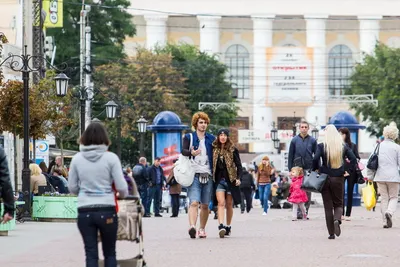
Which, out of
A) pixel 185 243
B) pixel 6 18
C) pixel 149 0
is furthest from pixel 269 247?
pixel 149 0

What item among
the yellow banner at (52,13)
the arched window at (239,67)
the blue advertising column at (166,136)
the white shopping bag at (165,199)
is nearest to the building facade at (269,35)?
the arched window at (239,67)

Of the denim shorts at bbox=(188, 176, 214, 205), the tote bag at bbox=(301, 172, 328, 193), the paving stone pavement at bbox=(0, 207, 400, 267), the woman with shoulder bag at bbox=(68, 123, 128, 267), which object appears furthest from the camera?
the denim shorts at bbox=(188, 176, 214, 205)

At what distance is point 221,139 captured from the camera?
66.8ft

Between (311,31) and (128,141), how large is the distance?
42720 mm

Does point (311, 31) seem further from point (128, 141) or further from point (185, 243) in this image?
point (185, 243)

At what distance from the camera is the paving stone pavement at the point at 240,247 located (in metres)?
15.9

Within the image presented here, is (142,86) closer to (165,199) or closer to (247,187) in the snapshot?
(165,199)

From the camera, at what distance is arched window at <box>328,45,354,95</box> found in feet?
384

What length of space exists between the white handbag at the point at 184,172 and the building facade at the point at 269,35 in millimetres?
95029

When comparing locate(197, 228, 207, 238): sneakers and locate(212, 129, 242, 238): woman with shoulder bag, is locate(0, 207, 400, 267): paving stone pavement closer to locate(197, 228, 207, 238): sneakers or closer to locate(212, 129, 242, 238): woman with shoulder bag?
locate(197, 228, 207, 238): sneakers

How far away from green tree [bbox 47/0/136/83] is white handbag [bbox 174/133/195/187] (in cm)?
5998

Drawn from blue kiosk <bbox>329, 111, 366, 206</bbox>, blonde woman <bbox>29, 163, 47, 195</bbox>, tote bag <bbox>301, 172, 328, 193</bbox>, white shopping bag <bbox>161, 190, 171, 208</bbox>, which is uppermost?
blue kiosk <bbox>329, 111, 366, 206</bbox>

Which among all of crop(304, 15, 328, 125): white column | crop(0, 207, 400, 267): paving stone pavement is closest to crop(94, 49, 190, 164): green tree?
crop(304, 15, 328, 125): white column

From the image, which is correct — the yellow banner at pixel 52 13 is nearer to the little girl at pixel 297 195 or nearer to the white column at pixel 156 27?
the little girl at pixel 297 195
